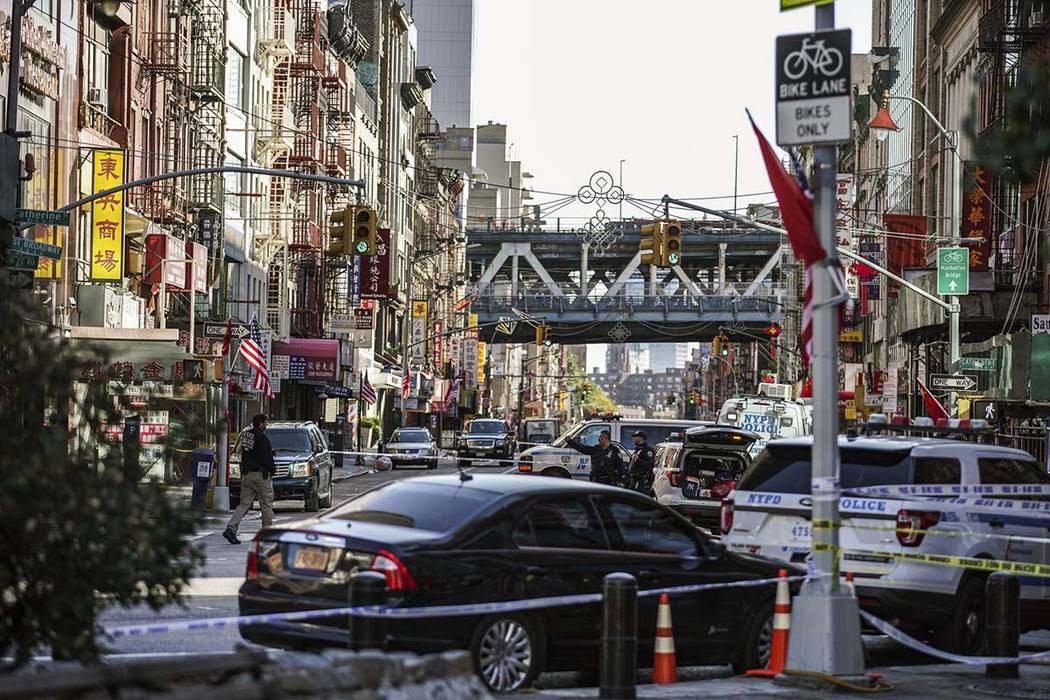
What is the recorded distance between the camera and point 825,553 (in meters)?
13.5

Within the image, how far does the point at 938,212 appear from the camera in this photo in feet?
208

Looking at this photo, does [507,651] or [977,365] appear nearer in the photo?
[507,651]

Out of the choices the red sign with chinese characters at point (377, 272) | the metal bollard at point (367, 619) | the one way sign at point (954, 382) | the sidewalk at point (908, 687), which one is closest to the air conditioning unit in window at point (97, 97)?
the one way sign at point (954, 382)

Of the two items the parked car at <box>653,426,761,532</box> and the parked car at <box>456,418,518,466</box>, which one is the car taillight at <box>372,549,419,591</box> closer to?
the parked car at <box>653,426,761,532</box>

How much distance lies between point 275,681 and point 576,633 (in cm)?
738

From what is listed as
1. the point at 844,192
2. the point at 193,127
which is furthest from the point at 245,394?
the point at 844,192

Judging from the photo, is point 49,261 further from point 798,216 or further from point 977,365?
point 798,216

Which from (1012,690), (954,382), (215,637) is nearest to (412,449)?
(954,382)

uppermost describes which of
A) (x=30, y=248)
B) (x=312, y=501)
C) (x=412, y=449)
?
(x=30, y=248)

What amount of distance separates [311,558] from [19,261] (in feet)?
54.7

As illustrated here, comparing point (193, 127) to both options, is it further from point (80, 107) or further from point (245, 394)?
point (80, 107)

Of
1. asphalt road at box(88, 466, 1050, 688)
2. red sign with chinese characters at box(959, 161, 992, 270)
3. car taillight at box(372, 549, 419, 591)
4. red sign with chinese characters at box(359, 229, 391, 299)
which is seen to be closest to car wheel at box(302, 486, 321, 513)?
asphalt road at box(88, 466, 1050, 688)

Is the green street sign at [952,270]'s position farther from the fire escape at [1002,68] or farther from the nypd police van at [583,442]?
the nypd police van at [583,442]

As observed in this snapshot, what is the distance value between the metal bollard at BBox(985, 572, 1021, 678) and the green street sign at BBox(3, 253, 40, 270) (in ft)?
57.3
